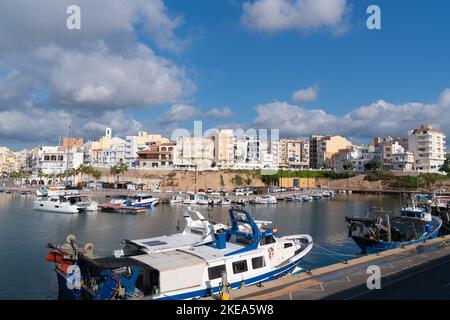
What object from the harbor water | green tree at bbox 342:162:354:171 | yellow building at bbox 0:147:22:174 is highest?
yellow building at bbox 0:147:22:174

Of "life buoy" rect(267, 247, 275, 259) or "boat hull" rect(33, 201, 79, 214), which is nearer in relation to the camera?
"life buoy" rect(267, 247, 275, 259)

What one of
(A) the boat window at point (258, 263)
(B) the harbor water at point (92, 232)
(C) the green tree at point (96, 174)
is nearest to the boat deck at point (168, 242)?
(A) the boat window at point (258, 263)

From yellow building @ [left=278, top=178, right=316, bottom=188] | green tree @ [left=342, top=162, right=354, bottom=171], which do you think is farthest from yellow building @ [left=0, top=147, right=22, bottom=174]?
green tree @ [left=342, top=162, right=354, bottom=171]

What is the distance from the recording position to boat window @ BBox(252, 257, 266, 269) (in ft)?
56.4

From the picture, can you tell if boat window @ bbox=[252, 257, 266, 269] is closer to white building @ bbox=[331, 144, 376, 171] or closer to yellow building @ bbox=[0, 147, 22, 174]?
white building @ bbox=[331, 144, 376, 171]

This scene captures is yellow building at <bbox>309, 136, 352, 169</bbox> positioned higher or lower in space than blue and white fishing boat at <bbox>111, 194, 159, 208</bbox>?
higher

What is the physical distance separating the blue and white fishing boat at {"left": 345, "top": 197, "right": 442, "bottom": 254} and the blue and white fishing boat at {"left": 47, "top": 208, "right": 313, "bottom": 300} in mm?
7858

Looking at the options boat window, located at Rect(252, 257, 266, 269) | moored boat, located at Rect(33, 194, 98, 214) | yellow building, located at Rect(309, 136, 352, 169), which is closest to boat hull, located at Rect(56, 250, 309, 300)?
boat window, located at Rect(252, 257, 266, 269)

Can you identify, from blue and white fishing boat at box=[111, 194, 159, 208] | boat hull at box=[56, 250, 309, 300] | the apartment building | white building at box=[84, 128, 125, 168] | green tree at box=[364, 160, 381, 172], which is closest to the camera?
boat hull at box=[56, 250, 309, 300]

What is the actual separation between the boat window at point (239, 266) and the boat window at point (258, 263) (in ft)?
1.89

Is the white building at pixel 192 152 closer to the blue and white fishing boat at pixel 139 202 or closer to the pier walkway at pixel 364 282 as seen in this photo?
the blue and white fishing boat at pixel 139 202

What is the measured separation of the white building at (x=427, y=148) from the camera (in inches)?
4385

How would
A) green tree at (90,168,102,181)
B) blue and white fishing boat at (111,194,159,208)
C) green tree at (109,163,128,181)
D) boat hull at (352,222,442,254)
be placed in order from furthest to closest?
green tree at (109,163,128,181) < green tree at (90,168,102,181) < blue and white fishing boat at (111,194,159,208) < boat hull at (352,222,442,254)
